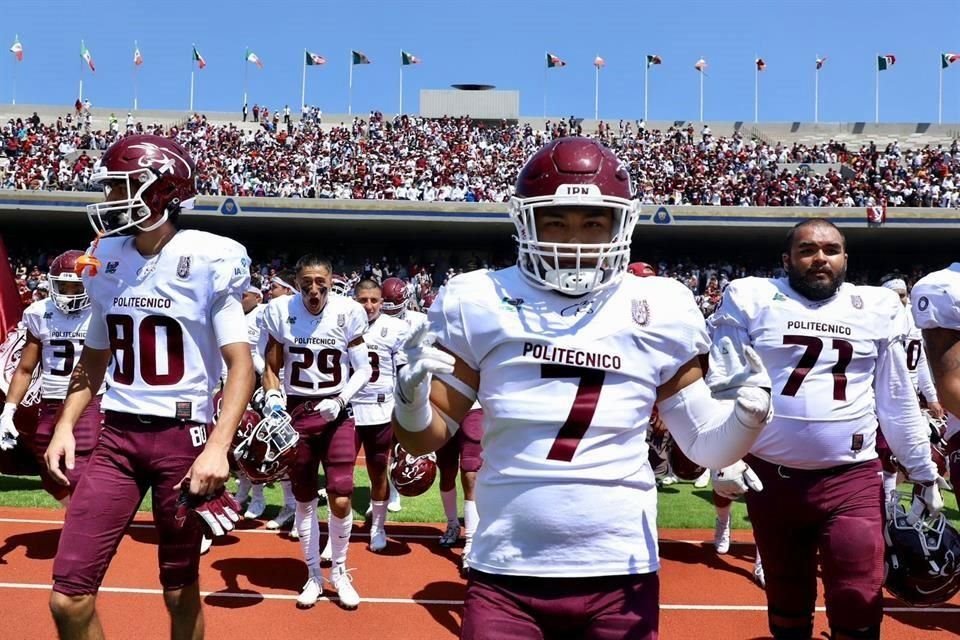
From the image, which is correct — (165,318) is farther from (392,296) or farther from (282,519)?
(392,296)

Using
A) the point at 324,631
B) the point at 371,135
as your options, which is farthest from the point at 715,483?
the point at 371,135

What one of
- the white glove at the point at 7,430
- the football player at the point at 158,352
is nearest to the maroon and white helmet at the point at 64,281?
the white glove at the point at 7,430

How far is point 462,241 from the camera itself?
107ft

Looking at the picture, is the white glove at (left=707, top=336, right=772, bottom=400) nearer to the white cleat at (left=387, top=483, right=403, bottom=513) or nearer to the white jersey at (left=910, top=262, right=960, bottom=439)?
the white jersey at (left=910, top=262, right=960, bottom=439)

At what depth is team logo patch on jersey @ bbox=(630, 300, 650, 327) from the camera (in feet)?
7.91

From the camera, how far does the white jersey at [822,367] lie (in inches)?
152

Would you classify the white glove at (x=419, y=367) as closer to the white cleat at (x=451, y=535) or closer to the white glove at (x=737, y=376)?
the white glove at (x=737, y=376)

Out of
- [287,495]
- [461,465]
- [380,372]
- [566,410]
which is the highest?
[566,410]

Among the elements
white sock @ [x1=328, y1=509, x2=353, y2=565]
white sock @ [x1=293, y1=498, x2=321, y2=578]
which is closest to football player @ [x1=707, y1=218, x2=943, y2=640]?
white sock @ [x1=328, y1=509, x2=353, y2=565]

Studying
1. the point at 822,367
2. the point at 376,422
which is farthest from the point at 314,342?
the point at 822,367

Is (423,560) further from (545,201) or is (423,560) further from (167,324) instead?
(545,201)

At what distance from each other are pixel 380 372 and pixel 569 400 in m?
5.47

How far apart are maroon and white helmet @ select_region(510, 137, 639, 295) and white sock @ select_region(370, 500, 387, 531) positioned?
16.5 ft

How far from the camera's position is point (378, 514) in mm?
7203
